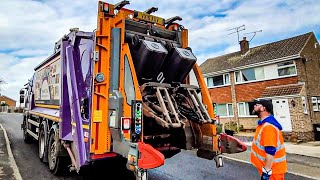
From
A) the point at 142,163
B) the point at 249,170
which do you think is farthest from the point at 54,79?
the point at 249,170

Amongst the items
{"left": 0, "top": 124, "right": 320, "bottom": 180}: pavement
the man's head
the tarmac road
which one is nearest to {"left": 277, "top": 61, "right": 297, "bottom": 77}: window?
{"left": 0, "top": 124, "right": 320, "bottom": 180}: pavement

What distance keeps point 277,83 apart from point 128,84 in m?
14.5

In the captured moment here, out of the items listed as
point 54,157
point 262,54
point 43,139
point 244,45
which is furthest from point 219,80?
point 54,157

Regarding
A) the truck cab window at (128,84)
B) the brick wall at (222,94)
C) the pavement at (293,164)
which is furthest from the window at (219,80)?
the truck cab window at (128,84)

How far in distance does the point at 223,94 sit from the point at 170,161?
13.4 metres

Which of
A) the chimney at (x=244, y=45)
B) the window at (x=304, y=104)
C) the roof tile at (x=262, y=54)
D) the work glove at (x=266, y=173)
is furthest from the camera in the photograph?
the chimney at (x=244, y=45)

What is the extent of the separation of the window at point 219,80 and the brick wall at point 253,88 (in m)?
1.20

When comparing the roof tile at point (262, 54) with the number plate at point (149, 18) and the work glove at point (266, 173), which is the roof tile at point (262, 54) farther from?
the work glove at point (266, 173)

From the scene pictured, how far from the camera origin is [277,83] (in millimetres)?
16172

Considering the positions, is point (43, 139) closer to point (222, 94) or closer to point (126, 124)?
point (126, 124)

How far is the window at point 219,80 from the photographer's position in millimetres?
19766

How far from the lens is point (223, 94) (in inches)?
779

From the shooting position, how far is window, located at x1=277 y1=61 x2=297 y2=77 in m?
15.5

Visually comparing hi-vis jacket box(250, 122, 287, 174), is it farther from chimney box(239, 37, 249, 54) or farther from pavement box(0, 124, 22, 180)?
chimney box(239, 37, 249, 54)
